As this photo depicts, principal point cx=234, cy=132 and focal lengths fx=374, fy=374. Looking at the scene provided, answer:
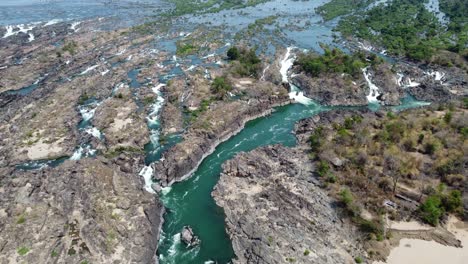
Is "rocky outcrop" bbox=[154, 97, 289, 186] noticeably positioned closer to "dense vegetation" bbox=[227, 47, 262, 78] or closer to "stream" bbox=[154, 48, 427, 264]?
"stream" bbox=[154, 48, 427, 264]

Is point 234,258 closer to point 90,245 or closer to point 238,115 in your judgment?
point 90,245

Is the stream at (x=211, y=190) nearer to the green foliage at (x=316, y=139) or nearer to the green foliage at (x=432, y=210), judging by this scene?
the green foliage at (x=316, y=139)

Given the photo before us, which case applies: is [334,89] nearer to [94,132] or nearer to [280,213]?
[280,213]

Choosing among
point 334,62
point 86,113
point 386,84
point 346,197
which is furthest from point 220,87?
point 346,197

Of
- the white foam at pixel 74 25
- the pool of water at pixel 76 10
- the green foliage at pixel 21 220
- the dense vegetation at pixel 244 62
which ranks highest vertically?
the dense vegetation at pixel 244 62

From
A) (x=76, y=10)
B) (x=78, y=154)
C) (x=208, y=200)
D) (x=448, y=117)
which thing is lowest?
(x=76, y=10)

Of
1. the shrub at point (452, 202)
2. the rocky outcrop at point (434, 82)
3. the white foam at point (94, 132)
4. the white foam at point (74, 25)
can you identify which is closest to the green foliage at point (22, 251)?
the white foam at point (94, 132)
